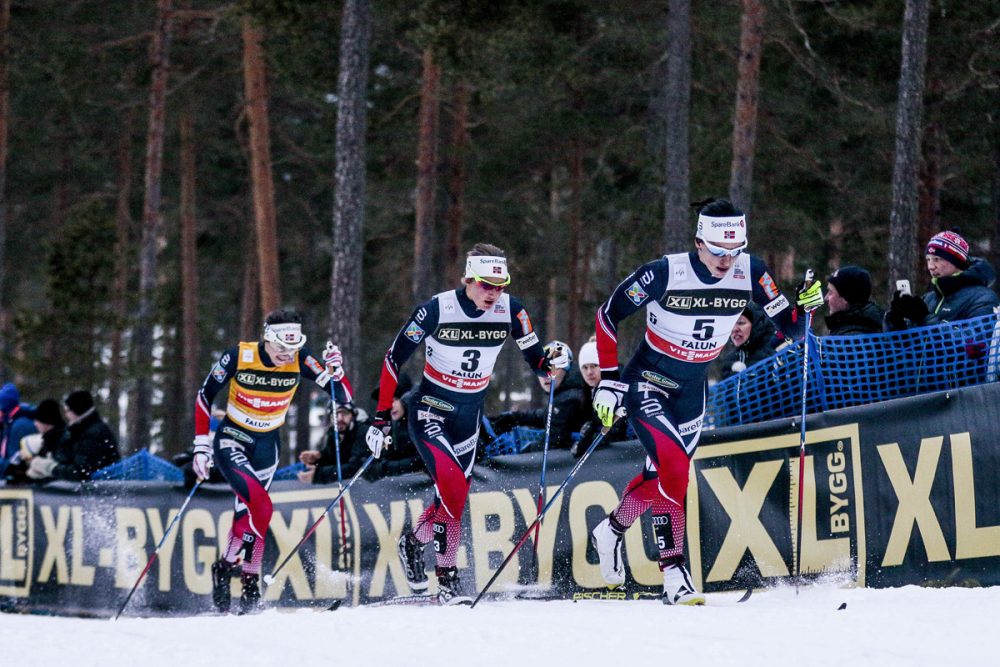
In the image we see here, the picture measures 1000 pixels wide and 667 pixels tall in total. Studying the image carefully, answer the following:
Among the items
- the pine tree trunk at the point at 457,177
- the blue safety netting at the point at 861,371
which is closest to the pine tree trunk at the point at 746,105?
the blue safety netting at the point at 861,371

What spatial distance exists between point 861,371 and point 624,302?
2.08 m

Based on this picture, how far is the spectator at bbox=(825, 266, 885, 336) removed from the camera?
947 cm

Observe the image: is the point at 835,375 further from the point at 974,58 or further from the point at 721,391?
the point at 974,58

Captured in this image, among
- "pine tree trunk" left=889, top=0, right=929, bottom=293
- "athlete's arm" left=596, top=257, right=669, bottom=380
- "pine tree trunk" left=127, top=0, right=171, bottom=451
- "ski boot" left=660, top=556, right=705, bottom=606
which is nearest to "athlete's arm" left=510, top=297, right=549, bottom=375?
"athlete's arm" left=596, top=257, right=669, bottom=380

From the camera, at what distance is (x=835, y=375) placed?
9148 mm

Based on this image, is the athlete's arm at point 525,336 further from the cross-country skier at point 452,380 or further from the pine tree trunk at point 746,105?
the pine tree trunk at point 746,105

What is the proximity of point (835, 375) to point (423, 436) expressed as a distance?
9.91 feet

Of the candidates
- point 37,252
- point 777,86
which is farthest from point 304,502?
point 37,252

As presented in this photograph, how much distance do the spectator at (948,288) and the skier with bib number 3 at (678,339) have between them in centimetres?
109

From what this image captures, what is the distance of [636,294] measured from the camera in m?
8.17

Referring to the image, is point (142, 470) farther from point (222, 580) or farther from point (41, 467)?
point (222, 580)

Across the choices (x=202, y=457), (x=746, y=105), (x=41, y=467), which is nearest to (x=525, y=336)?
(x=202, y=457)

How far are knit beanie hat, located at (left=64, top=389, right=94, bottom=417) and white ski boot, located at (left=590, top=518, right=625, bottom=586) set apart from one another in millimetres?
7229

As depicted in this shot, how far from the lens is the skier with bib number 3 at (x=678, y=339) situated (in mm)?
8062
